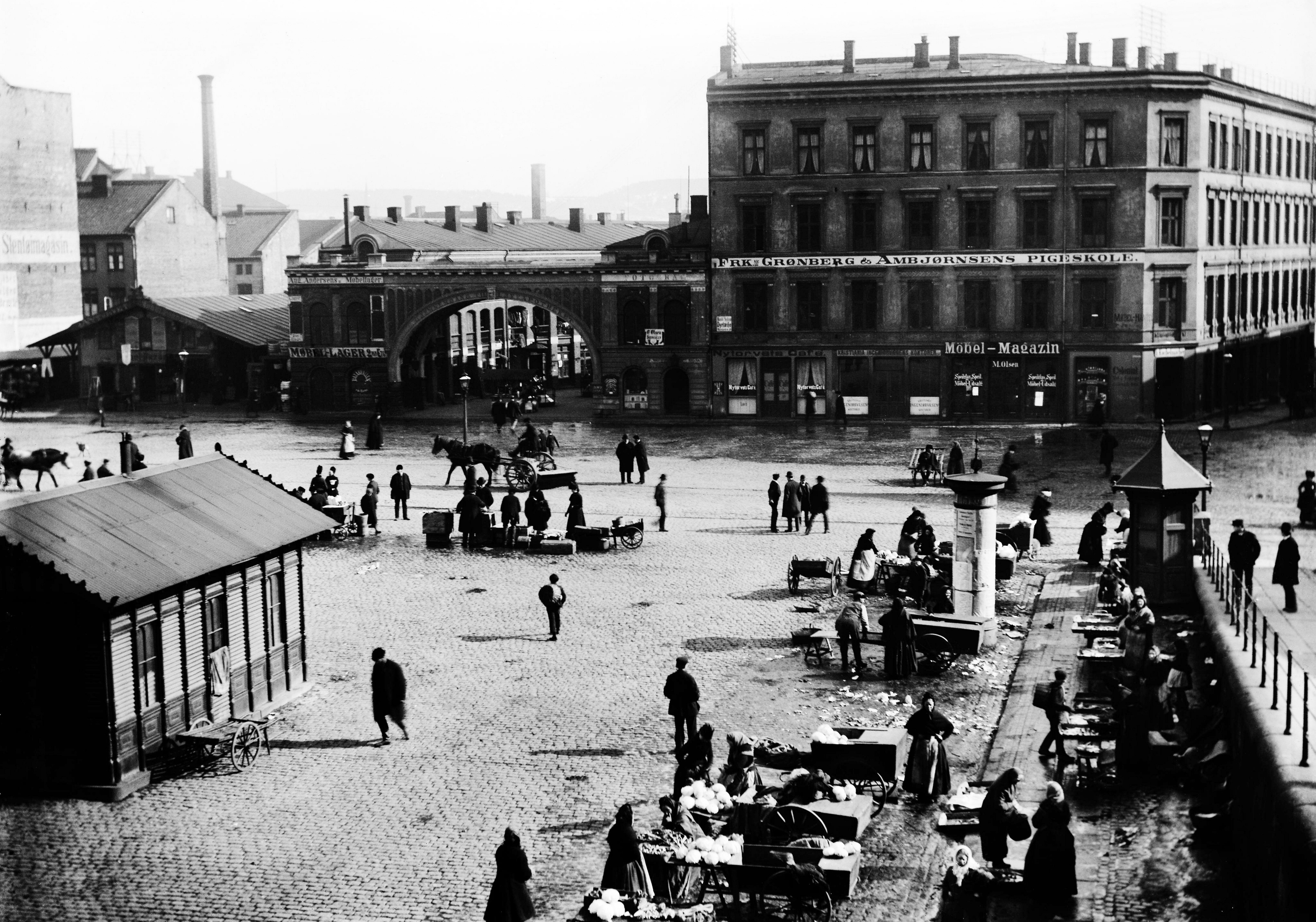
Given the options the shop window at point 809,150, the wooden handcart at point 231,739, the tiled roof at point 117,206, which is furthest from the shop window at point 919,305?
the wooden handcart at point 231,739

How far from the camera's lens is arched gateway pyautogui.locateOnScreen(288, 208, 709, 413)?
210 ft

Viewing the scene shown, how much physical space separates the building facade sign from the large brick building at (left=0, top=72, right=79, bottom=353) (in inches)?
492

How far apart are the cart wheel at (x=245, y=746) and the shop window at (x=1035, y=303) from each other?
4457cm

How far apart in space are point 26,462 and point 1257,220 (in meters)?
51.8

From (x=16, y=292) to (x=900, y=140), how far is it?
3495 centimetres

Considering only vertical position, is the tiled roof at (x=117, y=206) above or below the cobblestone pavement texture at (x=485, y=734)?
above

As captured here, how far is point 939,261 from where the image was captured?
60.1m

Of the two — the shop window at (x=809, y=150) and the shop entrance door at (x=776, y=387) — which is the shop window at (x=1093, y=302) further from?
the shop entrance door at (x=776, y=387)

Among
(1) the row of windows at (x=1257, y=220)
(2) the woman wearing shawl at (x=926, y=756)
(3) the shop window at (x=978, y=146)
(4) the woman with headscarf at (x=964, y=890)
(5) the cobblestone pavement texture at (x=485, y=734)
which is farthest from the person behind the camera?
(1) the row of windows at (x=1257, y=220)

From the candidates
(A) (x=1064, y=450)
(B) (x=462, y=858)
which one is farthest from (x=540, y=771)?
(A) (x=1064, y=450)

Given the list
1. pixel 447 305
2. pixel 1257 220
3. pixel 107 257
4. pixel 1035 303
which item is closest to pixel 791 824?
pixel 1035 303

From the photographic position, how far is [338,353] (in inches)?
2724

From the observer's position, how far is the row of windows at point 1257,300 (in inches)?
2425

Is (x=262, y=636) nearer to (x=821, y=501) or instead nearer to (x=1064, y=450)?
(x=821, y=501)
